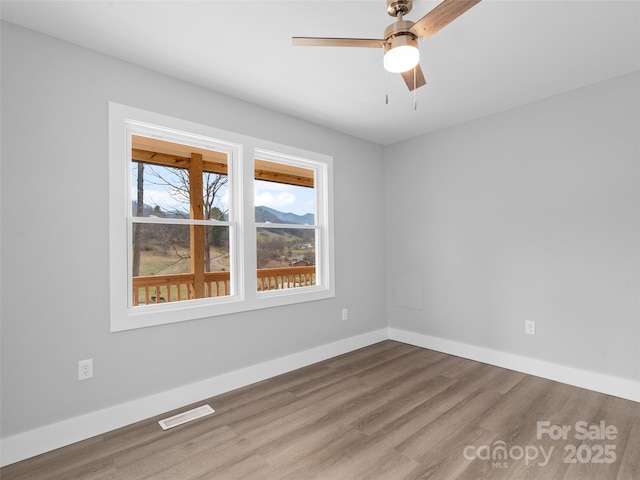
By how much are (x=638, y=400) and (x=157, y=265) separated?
4.00m

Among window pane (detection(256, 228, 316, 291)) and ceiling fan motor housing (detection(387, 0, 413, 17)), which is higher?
ceiling fan motor housing (detection(387, 0, 413, 17))

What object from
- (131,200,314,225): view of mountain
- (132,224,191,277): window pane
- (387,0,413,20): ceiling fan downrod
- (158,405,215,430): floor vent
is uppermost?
(387,0,413,20): ceiling fan downrod

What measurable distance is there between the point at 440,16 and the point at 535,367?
10.4ft

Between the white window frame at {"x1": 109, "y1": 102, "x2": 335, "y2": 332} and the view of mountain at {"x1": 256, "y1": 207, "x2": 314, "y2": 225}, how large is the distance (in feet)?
0.37

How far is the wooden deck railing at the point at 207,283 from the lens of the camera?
2.66m

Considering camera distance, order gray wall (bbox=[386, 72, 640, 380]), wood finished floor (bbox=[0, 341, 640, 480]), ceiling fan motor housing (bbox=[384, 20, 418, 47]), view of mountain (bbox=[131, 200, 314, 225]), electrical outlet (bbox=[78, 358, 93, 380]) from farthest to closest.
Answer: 1. view of mountain (bbox=[131, 200, 314, 225])
2. gray wall (bbox=[386, 72, 640, 380])
3. electrical outlet (bbox=[78, 358, 93, 380])
4. wood finished floor (bbox=[0, 341, 640, 480])
5. ceiling fan motor housing (bbox=[384, 20, 418, 47])

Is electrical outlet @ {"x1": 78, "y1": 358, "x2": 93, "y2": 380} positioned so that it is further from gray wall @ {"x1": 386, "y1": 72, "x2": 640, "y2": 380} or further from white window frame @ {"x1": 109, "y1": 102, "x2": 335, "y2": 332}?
gray wall @ {"x1": 386, "y1": 72, "x2": 640, "y2": 380}

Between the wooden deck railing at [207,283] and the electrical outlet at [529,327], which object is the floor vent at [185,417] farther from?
the electrical outlet at [529,327]

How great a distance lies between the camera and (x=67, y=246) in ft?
7.18

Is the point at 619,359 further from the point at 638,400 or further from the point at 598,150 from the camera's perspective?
the point at 598,150

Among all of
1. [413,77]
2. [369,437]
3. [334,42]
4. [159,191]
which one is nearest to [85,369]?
[159,191]

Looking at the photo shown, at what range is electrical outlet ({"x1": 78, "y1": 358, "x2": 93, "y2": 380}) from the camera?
7.25 ft

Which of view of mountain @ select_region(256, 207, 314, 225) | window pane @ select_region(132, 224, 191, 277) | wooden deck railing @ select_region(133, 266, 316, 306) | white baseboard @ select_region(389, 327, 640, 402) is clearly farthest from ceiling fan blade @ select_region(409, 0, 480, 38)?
white baseboard @ select_region(389, 327, 640, 402)

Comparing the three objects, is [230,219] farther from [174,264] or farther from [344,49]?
[344,49]
